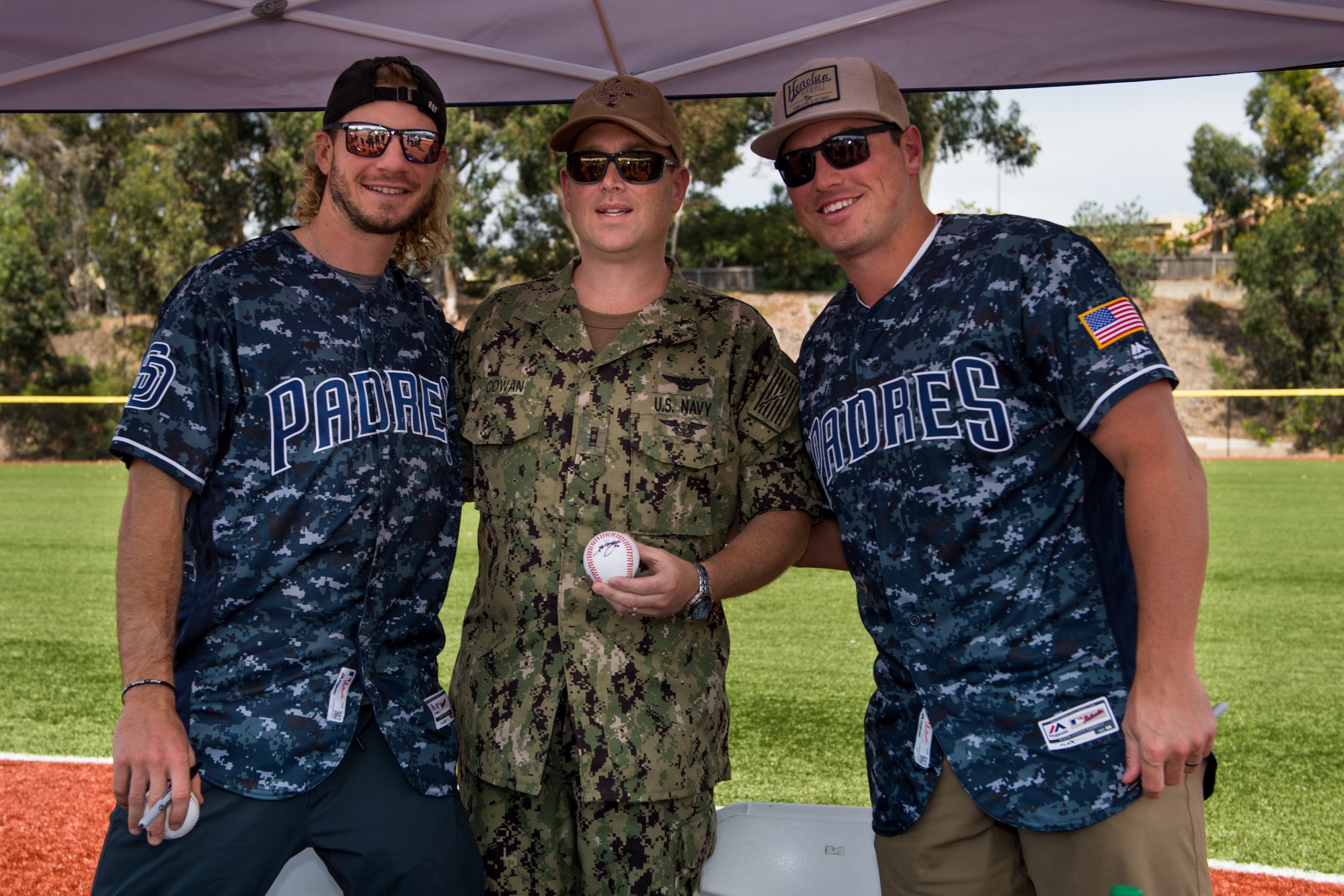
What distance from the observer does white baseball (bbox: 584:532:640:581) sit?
262 centimetres

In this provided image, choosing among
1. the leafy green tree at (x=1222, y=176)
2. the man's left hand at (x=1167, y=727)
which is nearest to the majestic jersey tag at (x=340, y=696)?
the man's left hand at (x=1167, y=727)

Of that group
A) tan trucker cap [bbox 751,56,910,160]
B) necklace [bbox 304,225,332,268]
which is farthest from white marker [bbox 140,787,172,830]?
tan trucker cap [bbox 751,56,910,160]

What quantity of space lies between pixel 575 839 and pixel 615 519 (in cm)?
91

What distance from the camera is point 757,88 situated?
4176mm

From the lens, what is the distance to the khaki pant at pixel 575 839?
2.81 metres

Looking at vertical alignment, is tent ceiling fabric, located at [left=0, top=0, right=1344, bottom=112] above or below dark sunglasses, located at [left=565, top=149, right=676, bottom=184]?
above

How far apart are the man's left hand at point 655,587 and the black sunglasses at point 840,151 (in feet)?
3.57

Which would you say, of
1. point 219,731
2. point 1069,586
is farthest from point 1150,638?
point 219,731

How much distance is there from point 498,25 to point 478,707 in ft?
8.32

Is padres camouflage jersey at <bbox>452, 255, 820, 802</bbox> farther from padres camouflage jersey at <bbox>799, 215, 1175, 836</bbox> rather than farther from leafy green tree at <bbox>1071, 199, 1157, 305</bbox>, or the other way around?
leafy green tree at <bbox>1071, 199, 1157, 305</bbox>

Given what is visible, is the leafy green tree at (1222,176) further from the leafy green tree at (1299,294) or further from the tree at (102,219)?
the tree at (102,219)

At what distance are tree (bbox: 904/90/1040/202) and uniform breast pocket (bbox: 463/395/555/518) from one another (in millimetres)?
39989

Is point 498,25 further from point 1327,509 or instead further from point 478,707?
point 1327,509

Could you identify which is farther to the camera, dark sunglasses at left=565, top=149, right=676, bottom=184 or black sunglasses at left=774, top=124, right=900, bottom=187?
dark sunglasses at left=565, top=149, right=676, bottom=184
